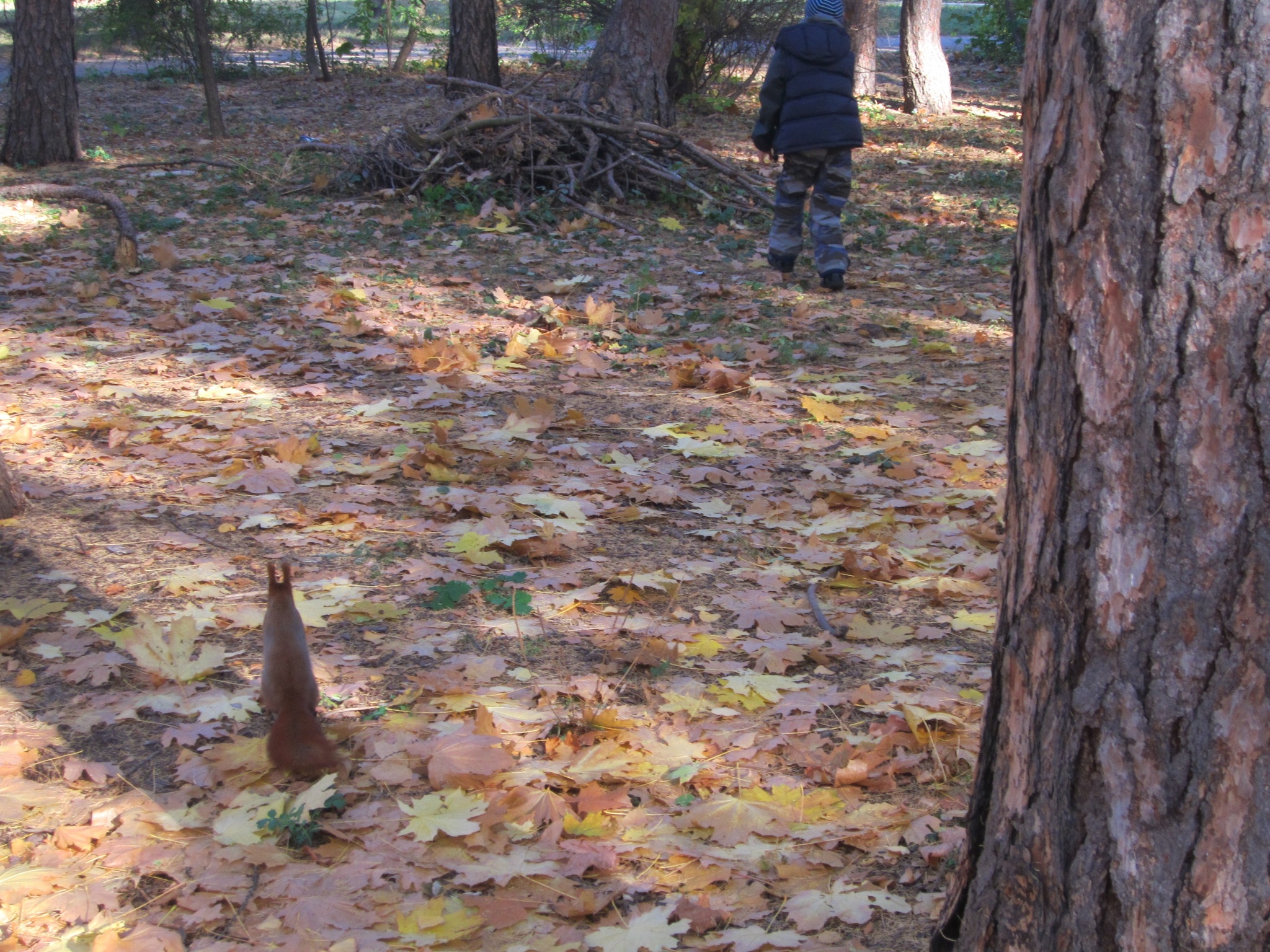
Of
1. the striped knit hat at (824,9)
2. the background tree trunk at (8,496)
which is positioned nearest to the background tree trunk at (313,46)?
the striped knit hat at (824,9)

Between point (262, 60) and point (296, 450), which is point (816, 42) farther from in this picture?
point (262, 60)

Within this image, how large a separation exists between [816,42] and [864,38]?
8360 mm

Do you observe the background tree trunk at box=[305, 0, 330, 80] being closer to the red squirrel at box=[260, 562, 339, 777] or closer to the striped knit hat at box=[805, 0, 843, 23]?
the striped knit hat at box=[805, 0, 843, 23]

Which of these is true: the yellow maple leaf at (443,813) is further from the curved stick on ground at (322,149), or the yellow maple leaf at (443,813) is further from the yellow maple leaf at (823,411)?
the curved stick on ground at (322,149)

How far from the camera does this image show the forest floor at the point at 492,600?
79.7 inches

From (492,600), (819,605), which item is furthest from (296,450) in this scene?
(819,605)

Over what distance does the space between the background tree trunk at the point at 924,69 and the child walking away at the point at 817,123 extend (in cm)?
800

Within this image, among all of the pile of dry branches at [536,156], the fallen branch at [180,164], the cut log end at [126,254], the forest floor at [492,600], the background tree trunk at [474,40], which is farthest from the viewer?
the background tree trunk at [474,40]

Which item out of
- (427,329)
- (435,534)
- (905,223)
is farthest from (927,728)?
(905,223)

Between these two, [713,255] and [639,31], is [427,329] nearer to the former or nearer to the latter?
[713,255]

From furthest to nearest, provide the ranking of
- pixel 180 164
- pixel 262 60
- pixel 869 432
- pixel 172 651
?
pixel 262 60 → pixel 180 164 → pixel 869 432 → pixel 172 651

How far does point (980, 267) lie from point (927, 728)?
6.08m

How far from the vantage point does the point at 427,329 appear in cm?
587

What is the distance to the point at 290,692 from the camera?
7.77 ft
